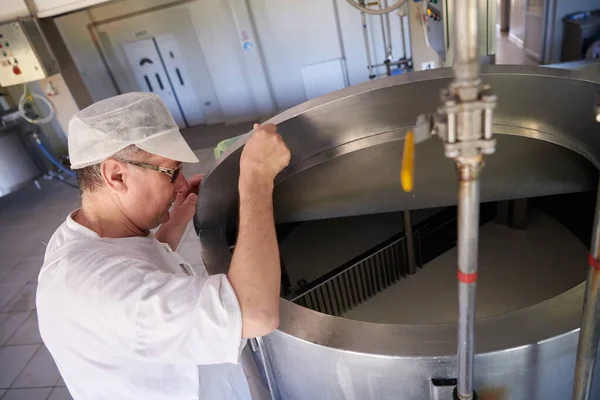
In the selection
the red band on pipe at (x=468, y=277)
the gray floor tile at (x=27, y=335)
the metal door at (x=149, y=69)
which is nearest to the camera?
the red band on pipe at (x=468, y=277)

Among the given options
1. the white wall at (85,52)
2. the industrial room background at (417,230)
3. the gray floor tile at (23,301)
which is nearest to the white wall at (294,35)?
the industrial room background at (417,230)

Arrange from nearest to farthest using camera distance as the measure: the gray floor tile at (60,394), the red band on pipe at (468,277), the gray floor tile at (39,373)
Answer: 1. the red band on pipe at (468,277)
2. the gray floor tile at (60,394)
3. the gray floor tile at (39,373)

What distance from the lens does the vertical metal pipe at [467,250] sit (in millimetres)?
468

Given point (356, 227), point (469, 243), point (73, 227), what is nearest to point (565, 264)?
point (356, 227)

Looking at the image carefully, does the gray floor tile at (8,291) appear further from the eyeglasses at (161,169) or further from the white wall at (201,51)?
the white wall at (201,51)

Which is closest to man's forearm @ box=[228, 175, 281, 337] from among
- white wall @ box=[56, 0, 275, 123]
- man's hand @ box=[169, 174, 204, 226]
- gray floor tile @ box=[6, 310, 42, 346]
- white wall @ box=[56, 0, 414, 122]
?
man's hand @ box=[169, 174, 204, 226]

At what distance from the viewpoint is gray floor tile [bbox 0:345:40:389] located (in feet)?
7.97

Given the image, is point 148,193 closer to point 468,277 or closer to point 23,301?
point 468,277

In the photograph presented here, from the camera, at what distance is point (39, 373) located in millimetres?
2412

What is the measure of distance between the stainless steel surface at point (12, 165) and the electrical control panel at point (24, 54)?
3.33 ft

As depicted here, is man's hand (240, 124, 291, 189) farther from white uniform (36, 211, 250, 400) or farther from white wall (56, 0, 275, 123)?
white wall (56, 0, 275, 123)

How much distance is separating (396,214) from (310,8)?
4208 millimetres

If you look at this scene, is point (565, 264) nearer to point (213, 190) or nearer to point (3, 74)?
point (213, 190)

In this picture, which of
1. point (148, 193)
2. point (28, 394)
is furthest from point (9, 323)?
point (148, 193)
